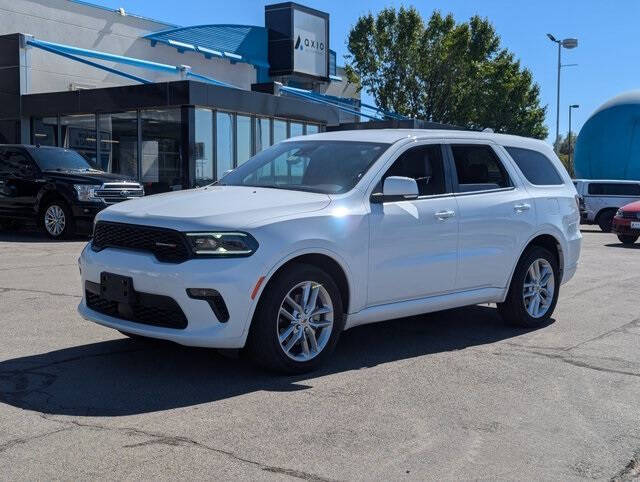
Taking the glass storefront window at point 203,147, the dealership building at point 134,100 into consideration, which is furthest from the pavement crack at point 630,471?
the glass storefront window at point 203,147

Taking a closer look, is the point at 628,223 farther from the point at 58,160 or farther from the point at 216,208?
the point at 216,208

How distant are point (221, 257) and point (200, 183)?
1669cm

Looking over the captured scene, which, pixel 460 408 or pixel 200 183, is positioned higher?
pixel 200 183

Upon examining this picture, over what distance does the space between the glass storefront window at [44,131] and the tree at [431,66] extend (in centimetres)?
1694

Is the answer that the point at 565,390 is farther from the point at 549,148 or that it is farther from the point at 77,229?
the point at 77,229

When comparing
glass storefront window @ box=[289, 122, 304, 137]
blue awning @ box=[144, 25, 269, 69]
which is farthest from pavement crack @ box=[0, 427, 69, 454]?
blue awning @ box=[144, 25, 269, 69]

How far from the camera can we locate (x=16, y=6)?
23797mm

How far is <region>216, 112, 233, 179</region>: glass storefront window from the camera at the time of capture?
21812mm

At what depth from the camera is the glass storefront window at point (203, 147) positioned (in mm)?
21031

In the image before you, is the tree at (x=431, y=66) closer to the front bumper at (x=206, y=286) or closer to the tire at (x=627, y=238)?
the tire at (x=627, y=238)

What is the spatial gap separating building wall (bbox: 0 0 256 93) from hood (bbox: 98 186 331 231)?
63.8ft

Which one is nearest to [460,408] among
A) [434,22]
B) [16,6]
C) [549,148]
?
[549,148]

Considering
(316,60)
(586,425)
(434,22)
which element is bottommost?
(586,425)

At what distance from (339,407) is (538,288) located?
3430 mm
